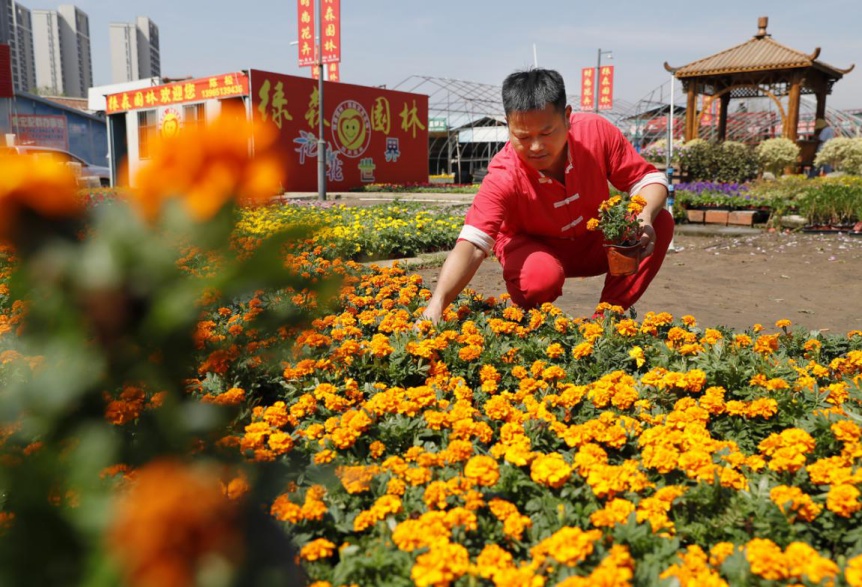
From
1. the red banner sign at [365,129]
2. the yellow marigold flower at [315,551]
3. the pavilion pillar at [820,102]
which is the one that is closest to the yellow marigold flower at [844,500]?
the yellow marigold flower at [315,551]

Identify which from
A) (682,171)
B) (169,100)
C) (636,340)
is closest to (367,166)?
(682,171)

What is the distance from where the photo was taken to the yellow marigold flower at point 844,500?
4.43 ft

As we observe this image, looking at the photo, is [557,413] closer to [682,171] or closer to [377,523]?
[377,523]

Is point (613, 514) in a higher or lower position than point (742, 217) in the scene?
lower

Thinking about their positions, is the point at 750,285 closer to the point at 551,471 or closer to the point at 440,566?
the point at 551,471

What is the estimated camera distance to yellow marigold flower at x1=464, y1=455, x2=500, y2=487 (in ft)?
4.72

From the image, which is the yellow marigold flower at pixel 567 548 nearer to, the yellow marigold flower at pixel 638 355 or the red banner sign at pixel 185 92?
the red banner sign at pixel 185 92

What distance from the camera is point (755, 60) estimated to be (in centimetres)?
1739

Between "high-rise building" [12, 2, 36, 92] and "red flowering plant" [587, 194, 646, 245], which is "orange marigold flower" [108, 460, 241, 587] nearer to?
"high-rise building" [12, 2, 36, 92]

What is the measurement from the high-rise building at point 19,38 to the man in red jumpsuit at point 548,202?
2.39 meters

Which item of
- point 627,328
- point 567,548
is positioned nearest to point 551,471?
point 567,548

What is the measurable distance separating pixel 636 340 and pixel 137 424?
246cm

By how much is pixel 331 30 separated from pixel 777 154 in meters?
10.5

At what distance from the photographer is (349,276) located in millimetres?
517
